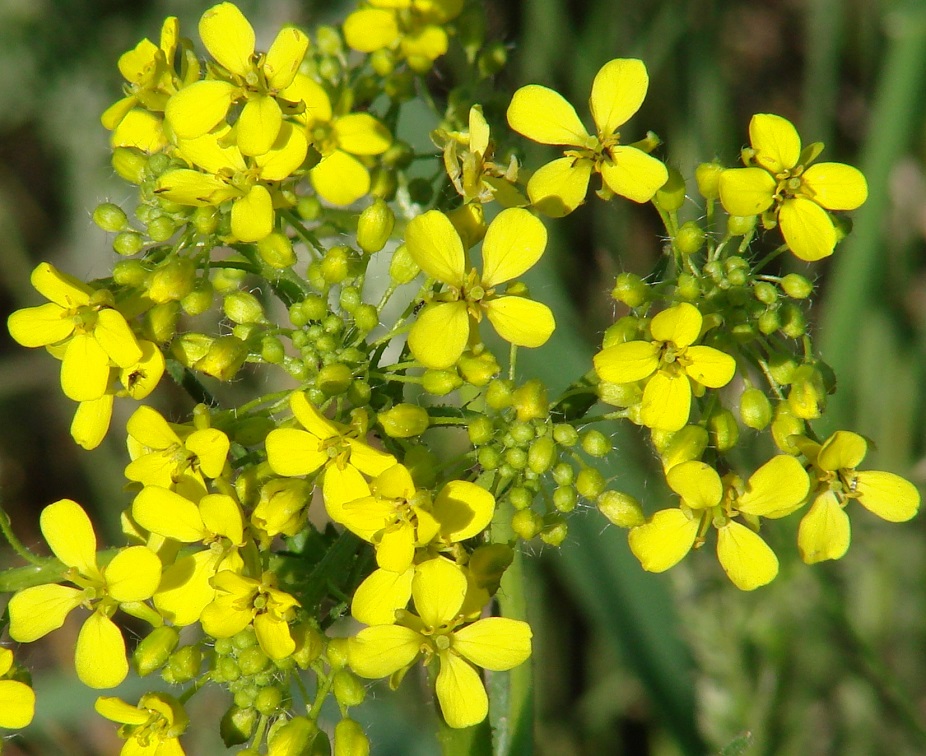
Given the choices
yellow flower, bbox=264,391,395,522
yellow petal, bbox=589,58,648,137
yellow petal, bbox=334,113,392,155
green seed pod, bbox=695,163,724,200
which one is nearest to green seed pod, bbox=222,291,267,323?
yellow flower, bbox=264,391,395,522

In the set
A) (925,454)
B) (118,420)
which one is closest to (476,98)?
(925,454)

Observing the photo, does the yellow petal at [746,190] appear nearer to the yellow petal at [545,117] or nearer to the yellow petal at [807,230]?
the yellow petal at [807,230]

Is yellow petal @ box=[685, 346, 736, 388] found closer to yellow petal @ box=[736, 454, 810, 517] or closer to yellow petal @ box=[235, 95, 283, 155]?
yellow petal @ box=[736, 454, 810, 517]

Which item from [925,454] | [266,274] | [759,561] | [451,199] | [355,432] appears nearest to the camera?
[355,432]

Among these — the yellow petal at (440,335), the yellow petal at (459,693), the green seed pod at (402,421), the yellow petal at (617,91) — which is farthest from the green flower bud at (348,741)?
the yellow petal at (617,91)

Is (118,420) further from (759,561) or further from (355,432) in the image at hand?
(759,561)

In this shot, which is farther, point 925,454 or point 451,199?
point 925,454
